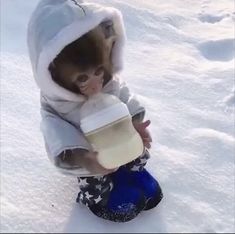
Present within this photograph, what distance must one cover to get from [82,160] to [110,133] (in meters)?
0.10

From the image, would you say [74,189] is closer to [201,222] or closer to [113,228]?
[113,228]

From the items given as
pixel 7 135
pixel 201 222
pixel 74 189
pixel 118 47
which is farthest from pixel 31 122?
pixel 201 222

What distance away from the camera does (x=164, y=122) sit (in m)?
1.68

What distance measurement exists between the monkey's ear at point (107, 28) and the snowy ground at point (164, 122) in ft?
1.21

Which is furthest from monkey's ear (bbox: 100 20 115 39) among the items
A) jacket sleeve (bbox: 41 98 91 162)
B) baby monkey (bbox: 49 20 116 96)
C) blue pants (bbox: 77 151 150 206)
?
blue pants (bbox: 77 151 150 206)

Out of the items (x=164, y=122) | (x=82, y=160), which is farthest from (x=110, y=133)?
(x=164, y=122)

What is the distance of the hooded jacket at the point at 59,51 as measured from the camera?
3.89 ft

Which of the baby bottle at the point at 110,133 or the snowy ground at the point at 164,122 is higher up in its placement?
the baby bottle at the point at 110,133

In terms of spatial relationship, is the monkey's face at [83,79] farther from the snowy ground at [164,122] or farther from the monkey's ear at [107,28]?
the snowy ground at [164,122]

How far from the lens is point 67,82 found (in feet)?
4.09

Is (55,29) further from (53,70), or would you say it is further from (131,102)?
(131,102)

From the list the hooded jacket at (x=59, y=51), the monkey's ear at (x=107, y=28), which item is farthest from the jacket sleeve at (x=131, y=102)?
the monkey's ear at (x=107, y=28)

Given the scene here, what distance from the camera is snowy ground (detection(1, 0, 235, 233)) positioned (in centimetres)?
134

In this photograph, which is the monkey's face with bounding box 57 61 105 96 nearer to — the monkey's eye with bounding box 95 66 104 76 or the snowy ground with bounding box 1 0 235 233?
the monkey's eye with bounding box 95 66 104 76
